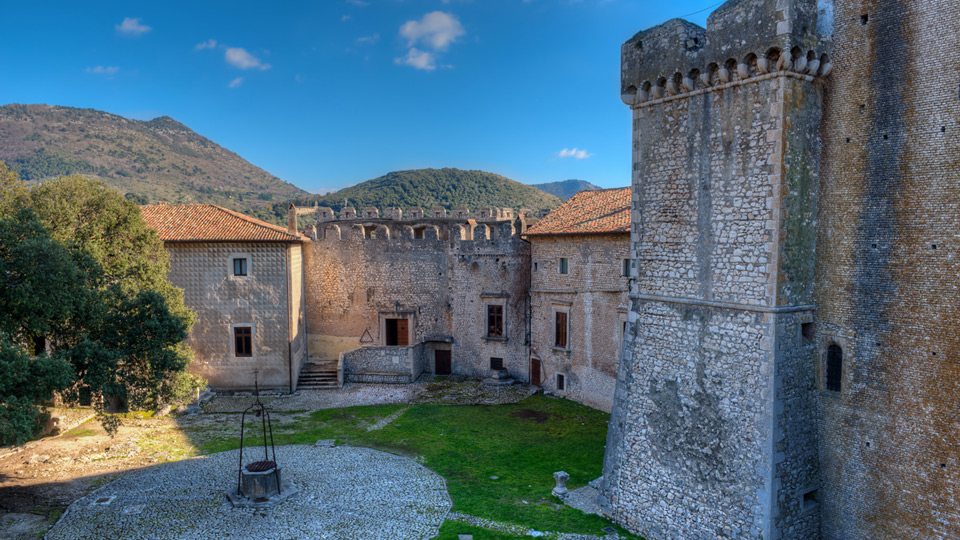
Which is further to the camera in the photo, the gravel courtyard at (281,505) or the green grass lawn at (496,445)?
A: the green grass lawn at (496,445)

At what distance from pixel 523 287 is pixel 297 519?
14.5m

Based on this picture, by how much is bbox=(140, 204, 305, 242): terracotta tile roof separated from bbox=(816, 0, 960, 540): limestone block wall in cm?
2010

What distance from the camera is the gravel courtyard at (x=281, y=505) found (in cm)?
1194

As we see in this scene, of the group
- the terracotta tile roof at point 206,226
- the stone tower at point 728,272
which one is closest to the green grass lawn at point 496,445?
the stone tower at point 728,272

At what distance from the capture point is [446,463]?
16.1 meters

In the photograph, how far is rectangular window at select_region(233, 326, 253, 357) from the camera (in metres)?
23.9

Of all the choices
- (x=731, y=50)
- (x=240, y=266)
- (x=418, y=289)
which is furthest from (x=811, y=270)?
(x=240, y=266)

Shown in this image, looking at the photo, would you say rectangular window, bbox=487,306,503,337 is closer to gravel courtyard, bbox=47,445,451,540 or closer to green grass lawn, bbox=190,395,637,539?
green grass lawn, bbox=190,395,637,539

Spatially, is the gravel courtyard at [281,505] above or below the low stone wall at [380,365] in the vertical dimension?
below

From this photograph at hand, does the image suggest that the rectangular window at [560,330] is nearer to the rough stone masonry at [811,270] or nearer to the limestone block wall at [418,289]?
the limestone block wall at [418,289]

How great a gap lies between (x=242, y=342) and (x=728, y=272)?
67.1 feet

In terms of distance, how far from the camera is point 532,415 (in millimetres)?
20531

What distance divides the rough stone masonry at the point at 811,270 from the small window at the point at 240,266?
18690 millimetres

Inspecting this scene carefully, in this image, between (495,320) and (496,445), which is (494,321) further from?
(496,445)
